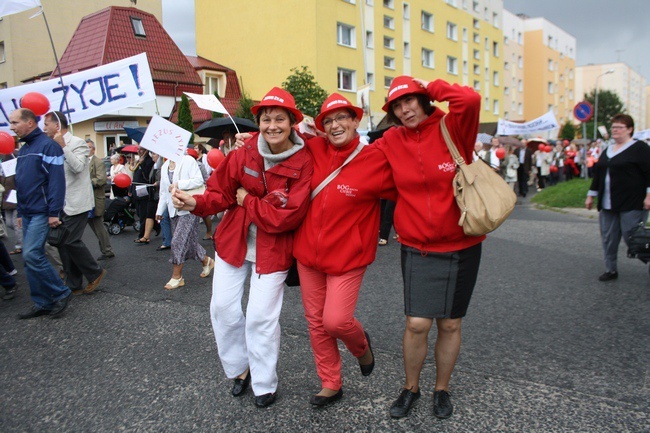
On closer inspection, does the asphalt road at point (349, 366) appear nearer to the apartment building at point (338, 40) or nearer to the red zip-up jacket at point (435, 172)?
the red zip-up jacket at point (435, 172)

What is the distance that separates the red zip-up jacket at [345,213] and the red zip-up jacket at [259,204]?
4.1 inches

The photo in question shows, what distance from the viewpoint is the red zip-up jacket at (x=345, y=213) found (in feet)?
10.5

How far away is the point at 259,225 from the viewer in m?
3.23

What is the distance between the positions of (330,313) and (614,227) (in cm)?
454

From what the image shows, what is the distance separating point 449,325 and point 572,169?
2576 cm

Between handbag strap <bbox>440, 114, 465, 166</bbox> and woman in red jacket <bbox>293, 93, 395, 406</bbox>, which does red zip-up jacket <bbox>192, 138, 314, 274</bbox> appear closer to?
woman in red jacket <bbox>293, 93, 395, 406</bbox>

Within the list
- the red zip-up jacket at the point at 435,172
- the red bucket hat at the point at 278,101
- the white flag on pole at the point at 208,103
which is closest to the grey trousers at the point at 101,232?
the white flag on pole at the point at 208,103

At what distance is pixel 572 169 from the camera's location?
26219mm

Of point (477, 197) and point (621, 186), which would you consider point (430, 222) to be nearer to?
point (477, 197)

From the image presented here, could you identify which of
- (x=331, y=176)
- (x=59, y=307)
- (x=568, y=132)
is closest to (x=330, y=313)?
(x=331, y=176)

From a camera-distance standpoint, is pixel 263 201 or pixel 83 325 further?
pixel 83 325

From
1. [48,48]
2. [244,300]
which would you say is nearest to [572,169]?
[244,300]

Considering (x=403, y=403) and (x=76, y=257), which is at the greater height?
(x=76, y=257)

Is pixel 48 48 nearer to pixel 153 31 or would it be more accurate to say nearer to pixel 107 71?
pixel 153 31
